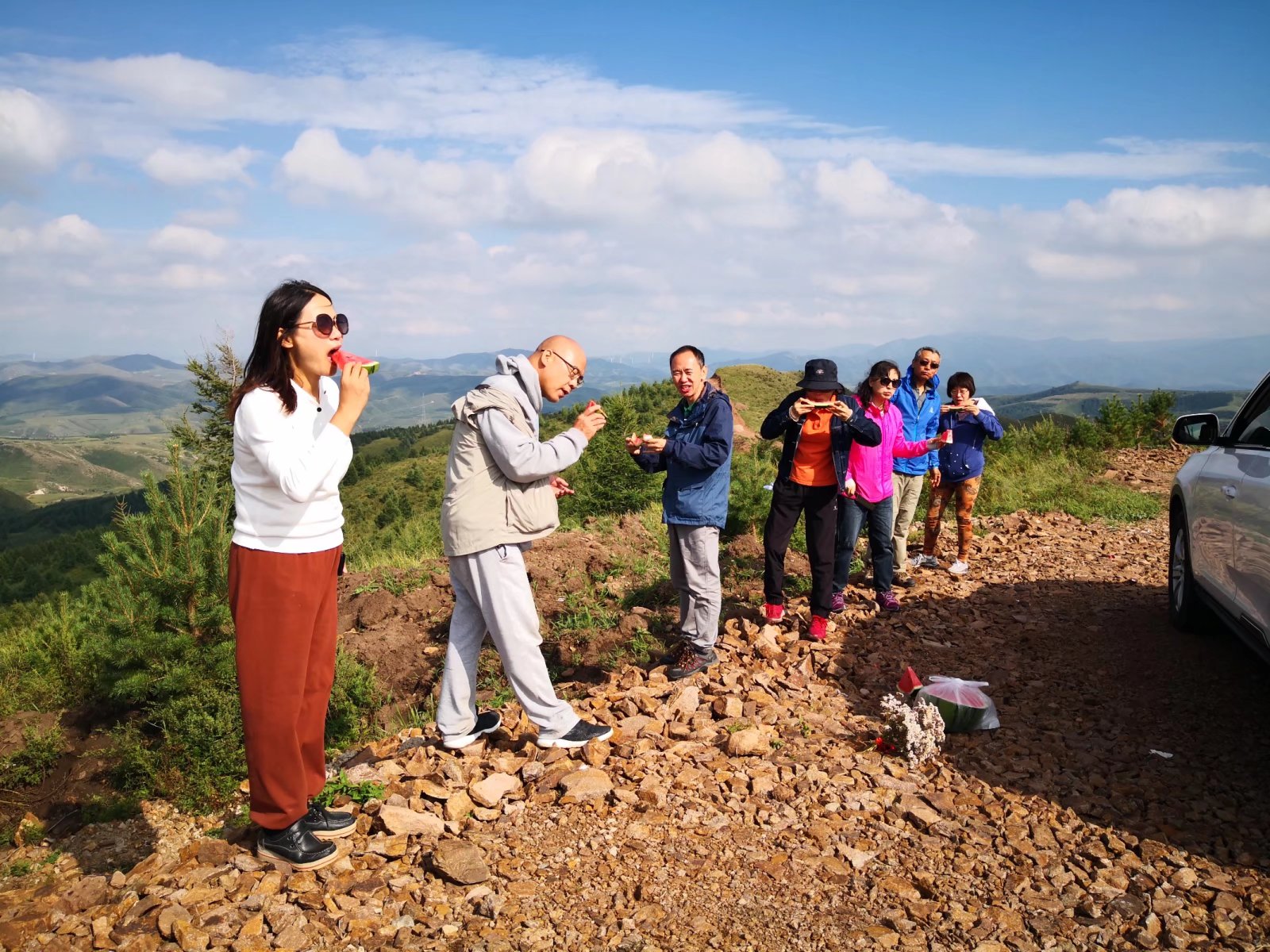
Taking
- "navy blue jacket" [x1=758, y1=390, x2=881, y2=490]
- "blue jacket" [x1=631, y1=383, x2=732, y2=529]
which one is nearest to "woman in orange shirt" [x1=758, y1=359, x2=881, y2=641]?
"navy blue jacket" [x1=758, y1=390, x2=881, y2=490]

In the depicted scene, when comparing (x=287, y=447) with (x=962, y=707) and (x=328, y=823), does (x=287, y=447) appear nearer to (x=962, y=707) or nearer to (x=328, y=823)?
(x=328, y=823)

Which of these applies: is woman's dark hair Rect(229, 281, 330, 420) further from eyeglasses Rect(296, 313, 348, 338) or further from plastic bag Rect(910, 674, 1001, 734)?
plastic bag Rect(910, 674, 1001, 734)

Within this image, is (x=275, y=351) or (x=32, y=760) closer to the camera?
(x=275, y=351)

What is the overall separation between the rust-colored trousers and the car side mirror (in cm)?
495

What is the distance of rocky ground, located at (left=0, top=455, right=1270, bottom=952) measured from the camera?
289 cm

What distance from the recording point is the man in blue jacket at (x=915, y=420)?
6.79 m

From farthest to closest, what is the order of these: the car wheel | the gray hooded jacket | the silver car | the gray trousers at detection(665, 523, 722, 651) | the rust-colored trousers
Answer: the car wheel
the gray trousers at detection(665, 523, 722, 651)
the silver car
the gray hooded jacket
the rust-colored trousers

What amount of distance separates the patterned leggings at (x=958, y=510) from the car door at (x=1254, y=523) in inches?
100

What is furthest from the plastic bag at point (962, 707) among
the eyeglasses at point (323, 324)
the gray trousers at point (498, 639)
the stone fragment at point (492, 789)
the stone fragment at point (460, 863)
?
the eyeglasses at point (323, 324)

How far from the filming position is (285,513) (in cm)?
282

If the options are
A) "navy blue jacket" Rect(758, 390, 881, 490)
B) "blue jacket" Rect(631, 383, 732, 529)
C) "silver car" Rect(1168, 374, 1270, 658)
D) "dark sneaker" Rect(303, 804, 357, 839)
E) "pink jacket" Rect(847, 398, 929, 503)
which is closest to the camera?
"dark sneaker" Rect(303, 804, 357, 839)

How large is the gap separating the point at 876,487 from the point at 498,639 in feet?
10.9

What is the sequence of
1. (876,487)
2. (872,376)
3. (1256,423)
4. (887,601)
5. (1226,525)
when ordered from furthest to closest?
(887,601), (872,376), (876,487), (1256,423), (1226,525)

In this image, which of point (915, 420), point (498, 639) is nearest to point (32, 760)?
point (498, 639)
